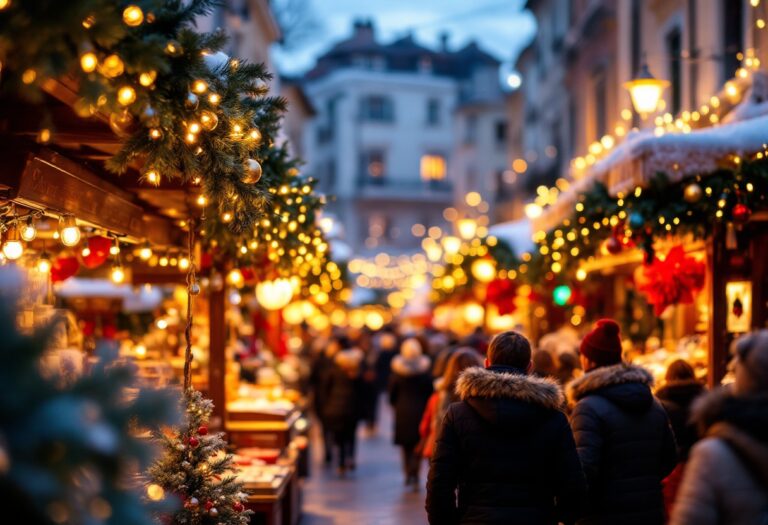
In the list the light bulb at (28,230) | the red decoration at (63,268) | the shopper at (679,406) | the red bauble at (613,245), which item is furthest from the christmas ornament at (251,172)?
the red bauble at (613,245)

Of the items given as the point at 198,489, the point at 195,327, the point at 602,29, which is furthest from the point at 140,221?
the point at 602,29

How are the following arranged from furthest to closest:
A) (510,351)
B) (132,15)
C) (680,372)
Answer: (680,372) < (510,351) < (132,15)

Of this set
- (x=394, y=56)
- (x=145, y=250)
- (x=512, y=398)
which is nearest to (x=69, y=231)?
(x=512, y=398)

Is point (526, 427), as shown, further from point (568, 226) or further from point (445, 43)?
point (445, 43)

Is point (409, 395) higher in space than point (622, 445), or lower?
lower

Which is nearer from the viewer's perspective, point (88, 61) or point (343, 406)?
point (88, 61)

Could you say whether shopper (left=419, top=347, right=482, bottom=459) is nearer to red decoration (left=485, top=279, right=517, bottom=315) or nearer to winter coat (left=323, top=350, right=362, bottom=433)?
winter coat (left=323, top=350, right=362, bottom=433)

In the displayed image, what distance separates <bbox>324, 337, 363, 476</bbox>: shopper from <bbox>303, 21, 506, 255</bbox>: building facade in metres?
44.9

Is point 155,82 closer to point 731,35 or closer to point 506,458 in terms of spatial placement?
point 506,458

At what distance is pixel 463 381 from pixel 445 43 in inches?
2462

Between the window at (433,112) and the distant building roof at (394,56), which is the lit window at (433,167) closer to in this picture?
the window at (433,112)

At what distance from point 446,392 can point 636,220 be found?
115 inches

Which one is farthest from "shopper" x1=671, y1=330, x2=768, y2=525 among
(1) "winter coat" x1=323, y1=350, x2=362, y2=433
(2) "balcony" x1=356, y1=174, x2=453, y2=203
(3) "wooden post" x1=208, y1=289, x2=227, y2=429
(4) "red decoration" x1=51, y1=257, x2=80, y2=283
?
(2) "balcony" x1=356, y1=174, x2=453, y2=203

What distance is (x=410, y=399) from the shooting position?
1459cm
